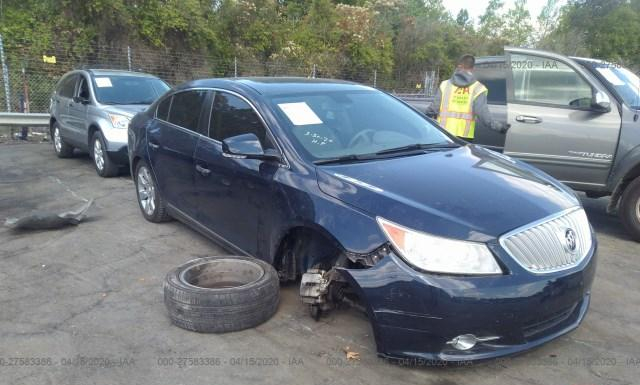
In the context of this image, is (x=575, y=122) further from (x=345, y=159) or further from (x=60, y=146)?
(x=60, y=146)

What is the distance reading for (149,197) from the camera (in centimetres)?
587

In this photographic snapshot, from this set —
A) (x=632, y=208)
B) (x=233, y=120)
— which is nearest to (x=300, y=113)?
(x=233, y=120)

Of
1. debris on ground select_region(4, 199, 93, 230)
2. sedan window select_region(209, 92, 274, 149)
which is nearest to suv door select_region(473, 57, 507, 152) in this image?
sedan window select_region(209, 92, 274, 149)

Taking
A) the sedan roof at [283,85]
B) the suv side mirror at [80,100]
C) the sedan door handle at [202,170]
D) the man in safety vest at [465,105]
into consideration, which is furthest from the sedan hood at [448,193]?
the suv side mirror at [80,100]

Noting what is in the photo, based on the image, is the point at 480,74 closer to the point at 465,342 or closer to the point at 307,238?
the point at 307,238

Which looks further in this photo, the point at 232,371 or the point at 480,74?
the point at 480,74

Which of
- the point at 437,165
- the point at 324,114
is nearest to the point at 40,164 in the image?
the point at 324,114

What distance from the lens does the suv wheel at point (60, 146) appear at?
32.6ft

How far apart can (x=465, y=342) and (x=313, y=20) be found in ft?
78.1

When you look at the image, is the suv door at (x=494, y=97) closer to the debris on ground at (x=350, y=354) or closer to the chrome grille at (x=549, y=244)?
the chrome grille at (x=549, y=244)

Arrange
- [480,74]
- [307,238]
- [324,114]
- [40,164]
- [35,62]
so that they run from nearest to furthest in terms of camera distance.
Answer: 1. [307,238]
2. [324,114]
3. [480,74]
4. [40,164]
5. [35,62]

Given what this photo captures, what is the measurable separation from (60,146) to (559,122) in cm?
865

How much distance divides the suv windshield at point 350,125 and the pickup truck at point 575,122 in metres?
2.03

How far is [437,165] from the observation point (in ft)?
11.8
